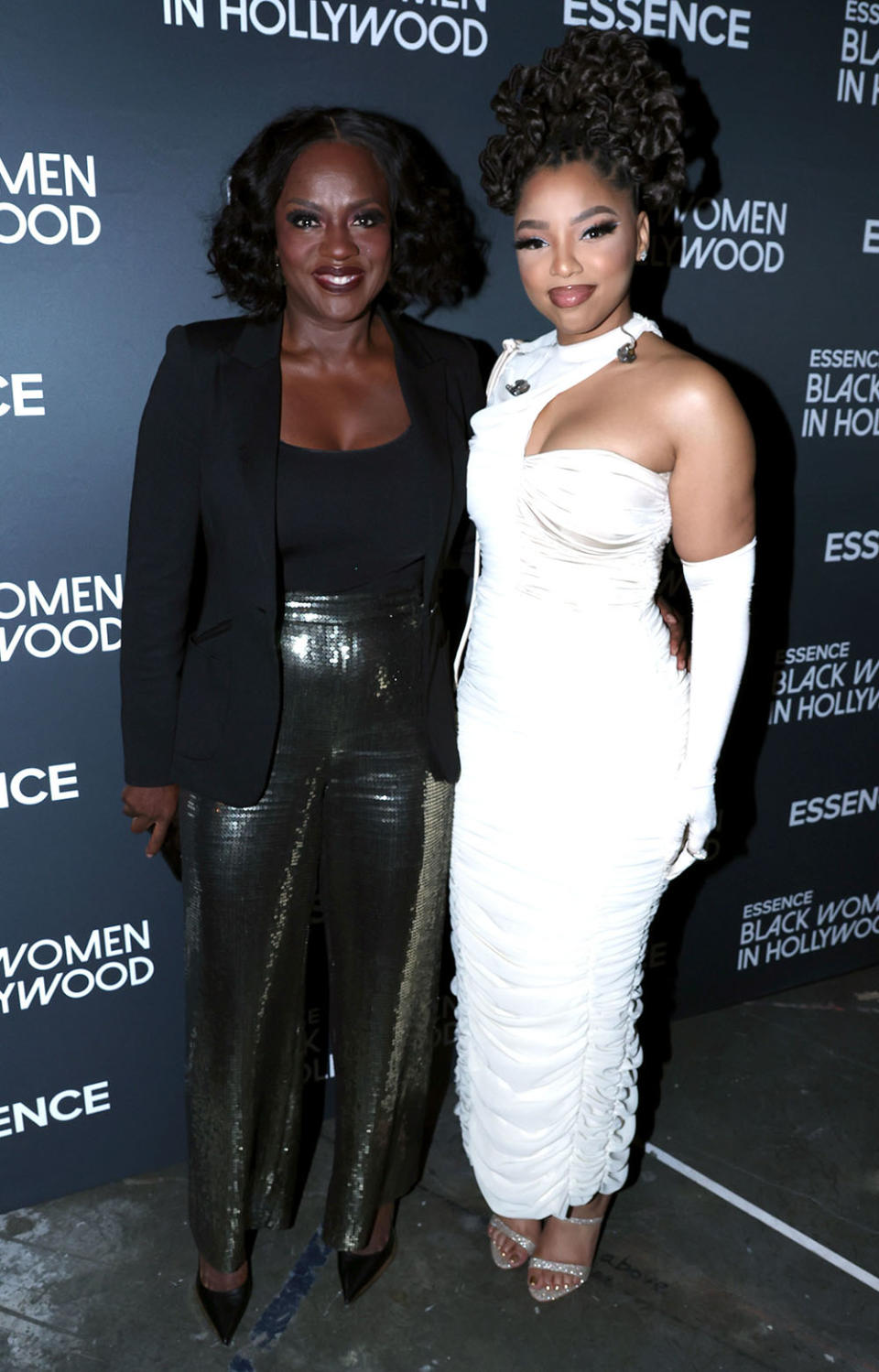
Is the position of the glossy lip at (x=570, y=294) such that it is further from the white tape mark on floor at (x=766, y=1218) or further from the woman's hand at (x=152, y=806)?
the white tape mark on floor at (x=766, y=1218)

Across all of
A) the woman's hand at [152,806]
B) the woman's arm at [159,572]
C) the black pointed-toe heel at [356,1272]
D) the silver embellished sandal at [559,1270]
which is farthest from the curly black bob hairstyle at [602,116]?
the black pointed-toe heel at [356,1272]

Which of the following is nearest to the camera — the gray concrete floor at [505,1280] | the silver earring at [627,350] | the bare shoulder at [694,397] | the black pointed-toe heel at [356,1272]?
the bare shoulder at [694,397]

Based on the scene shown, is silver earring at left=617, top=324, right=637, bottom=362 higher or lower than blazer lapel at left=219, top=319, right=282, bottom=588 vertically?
higher

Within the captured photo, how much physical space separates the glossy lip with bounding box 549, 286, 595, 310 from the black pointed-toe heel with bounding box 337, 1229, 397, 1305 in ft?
5.96

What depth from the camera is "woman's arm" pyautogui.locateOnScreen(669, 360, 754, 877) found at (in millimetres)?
1785

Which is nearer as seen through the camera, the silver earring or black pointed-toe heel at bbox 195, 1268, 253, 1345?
the silver earring

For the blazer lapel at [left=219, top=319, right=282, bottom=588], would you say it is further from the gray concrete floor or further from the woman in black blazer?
the gray concrete floor

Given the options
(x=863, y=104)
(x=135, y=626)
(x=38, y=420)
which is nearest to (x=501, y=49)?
(x=863, y=104)

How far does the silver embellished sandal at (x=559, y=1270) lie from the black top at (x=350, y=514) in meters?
1.35

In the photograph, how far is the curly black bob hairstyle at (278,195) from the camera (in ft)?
6.07

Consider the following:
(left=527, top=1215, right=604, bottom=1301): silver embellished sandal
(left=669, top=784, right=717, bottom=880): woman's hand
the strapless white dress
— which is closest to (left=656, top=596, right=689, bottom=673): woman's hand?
the strapless white dress

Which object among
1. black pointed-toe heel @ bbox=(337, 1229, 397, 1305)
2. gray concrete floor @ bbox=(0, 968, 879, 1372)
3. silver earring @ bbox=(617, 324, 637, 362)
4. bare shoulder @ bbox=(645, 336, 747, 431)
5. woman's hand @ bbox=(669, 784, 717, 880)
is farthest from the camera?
black pointed-toe heel @ bbox=(337, 1229, 397, 1305)

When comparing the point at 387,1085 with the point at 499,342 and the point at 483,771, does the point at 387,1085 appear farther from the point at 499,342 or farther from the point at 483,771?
the point at 499,342

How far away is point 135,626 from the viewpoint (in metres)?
1.93
